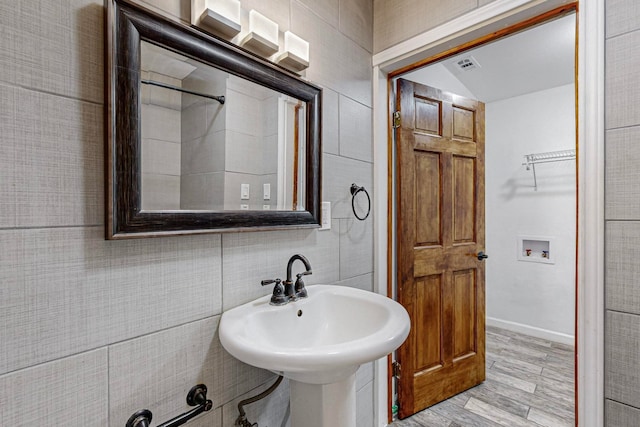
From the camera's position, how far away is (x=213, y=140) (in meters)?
0.97

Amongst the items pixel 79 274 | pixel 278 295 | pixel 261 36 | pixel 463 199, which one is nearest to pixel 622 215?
pixel 463 199

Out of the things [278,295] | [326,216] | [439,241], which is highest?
[326,216]

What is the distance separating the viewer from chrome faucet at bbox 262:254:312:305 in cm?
105

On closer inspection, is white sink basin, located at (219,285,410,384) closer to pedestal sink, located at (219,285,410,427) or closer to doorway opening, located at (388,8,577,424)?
pedestal sink, located at (219,285,410,427)

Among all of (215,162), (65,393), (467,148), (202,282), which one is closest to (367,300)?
(202,282)

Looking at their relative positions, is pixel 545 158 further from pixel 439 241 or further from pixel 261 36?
pixel 261 36

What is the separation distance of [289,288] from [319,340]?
0.78 feet

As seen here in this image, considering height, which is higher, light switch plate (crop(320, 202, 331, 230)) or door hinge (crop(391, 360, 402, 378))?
A: light switch plate (crop(320, 202, 331, 230))

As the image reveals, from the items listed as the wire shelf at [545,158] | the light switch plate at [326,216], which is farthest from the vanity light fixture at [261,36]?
the wire shelf at [545,158]

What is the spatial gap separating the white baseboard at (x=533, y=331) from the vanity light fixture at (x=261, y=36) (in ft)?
11.8

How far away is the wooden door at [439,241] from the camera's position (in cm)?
180

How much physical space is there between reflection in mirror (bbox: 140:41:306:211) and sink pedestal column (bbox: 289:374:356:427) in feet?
2.13

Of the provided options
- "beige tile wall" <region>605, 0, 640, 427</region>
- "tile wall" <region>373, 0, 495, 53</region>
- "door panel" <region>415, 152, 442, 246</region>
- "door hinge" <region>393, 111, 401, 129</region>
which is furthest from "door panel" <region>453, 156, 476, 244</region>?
"beige tile wall" <region>605, 0, 640, 427</region>

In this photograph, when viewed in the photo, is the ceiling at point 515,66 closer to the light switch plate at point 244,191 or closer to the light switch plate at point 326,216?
the light switch plate at point 326,216
